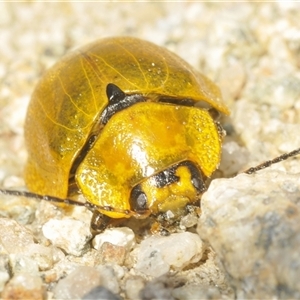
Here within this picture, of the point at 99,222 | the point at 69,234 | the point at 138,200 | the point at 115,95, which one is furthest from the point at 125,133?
the point at 69,234

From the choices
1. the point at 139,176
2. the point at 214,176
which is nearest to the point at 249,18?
the point at 214,176

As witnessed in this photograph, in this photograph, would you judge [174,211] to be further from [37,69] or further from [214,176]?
[37,69]

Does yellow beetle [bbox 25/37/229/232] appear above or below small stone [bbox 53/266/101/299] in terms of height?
above

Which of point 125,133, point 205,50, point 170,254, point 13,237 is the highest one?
point 205,50

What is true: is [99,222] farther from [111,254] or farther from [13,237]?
[13,237]

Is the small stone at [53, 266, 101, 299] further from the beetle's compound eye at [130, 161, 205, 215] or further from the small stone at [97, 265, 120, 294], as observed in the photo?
the beetle's compound eye at [130, 161, 205, 215]

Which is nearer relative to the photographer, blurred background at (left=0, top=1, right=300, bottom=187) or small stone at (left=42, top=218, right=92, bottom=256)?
small stone at (left=42, top=218, right=92, bottom=256)

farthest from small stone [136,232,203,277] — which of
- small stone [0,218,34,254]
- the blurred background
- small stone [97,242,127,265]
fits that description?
the blurred background

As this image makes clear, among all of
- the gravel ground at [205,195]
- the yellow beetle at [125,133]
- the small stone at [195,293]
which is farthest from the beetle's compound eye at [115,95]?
the small stone at [195,293]
